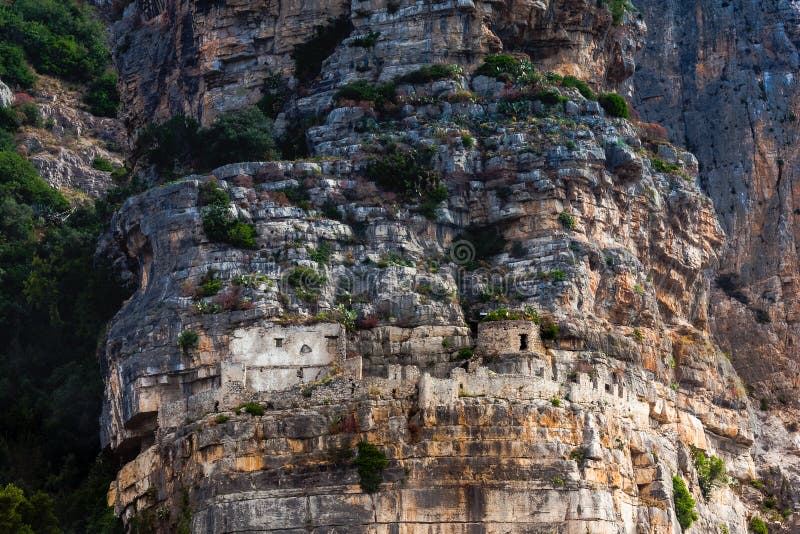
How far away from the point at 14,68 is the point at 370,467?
45.5m

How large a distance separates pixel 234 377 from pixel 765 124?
3241 cm

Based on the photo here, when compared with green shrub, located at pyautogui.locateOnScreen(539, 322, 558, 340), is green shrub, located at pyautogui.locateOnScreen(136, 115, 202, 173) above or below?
above

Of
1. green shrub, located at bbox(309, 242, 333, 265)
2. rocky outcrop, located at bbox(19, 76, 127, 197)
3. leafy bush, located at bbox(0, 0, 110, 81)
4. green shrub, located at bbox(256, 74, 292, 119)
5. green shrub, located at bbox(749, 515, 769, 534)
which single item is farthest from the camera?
leafy bush, located at bbox(0, 0, 110, 81)

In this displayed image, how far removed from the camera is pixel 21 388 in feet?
259

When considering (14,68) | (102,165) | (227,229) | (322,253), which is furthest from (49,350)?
(14,68)

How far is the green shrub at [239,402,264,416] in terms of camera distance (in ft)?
210

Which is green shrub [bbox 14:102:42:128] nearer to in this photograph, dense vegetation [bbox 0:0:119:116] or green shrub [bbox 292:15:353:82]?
dense vegetation [bbox 0:0:119:116]

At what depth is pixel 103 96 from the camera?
337 ft

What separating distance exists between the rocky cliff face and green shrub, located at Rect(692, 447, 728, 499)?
47 cm

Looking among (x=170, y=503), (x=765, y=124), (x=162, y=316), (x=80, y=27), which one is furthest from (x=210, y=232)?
(x=80, y=27)

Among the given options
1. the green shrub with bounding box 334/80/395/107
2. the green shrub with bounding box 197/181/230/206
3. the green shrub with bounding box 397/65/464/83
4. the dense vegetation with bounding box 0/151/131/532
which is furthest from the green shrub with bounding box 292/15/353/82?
the green shrub with bounding box 197/181/230/206

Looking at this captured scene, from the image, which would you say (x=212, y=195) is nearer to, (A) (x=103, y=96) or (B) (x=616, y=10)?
(B) (x=616, y=10)

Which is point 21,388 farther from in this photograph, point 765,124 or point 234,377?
point 765,124

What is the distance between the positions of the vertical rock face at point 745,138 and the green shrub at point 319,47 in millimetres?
17237
